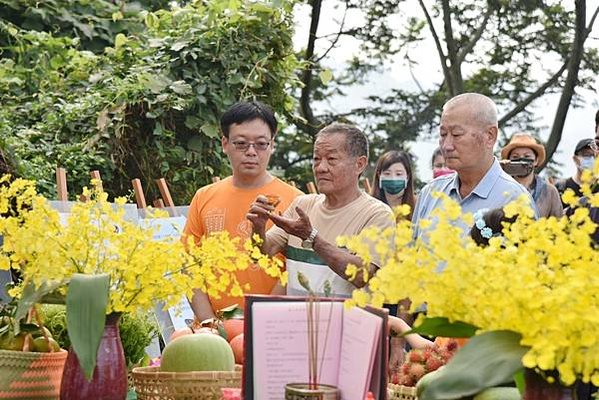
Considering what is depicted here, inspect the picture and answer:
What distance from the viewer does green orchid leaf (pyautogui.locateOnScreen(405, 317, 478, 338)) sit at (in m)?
2.09

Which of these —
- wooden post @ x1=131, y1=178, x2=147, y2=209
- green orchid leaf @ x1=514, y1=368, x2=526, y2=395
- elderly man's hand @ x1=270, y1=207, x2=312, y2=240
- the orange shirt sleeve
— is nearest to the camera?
green orchid leaf @ x1=514, y1=368, x2=526, y2=395

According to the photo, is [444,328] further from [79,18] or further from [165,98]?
[79,18]

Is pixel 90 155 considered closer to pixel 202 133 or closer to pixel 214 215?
pixel 202 133

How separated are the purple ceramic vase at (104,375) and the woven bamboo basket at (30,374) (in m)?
0.10

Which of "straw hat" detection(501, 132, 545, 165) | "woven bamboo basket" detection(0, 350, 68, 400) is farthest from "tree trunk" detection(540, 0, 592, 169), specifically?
"woven bamboo basket" detection(0, 350, 68, 400)

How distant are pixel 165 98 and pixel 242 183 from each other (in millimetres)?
2628

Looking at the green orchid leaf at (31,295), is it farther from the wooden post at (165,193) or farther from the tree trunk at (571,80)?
the tree trunk at (571,80)

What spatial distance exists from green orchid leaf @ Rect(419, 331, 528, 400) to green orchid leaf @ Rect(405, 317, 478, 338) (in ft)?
0.28

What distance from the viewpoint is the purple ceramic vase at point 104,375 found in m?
2.68

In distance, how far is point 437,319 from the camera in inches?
82.6

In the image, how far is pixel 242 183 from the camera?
4.85 metres

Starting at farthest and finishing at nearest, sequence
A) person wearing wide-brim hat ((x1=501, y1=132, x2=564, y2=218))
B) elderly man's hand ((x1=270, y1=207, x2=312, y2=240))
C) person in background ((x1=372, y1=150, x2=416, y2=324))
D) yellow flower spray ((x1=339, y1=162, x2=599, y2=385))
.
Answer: person in background ((x1=372, y1=150, x2=416, y2=324)), person wearing wide-brim hat ((x1=501, y1=132, x2=564, y2=218)), elderly man's hand ((x1=270, y1=207, x2=312, y2=240)), yellow flower spray ((x1=339, y1=162, x2=599, y2=385))

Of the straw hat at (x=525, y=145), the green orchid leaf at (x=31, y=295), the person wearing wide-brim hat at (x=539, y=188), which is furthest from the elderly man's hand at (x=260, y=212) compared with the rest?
the straw hat at (x=525, y=145)

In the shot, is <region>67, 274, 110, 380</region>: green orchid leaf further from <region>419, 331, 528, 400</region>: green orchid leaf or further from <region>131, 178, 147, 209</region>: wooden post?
<region>131, 178, 147, 209</region>: wooden post
